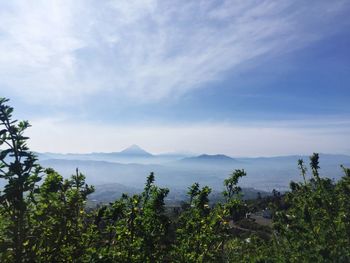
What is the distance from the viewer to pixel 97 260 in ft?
17.2

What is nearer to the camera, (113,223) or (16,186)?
(16,186)

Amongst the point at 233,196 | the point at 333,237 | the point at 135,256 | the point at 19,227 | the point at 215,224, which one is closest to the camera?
the point at 19,227

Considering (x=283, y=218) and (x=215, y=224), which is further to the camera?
(x=283, y=218)

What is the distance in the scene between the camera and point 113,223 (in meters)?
7.30

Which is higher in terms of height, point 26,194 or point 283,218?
point 26,194

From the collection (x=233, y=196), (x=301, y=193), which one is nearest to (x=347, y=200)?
(x=301, y=193)

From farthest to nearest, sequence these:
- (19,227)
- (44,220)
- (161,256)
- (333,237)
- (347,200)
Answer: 1. (347,200)
2. (333,237)
3. (161,256)
4. (44,220)
5. (19,227)

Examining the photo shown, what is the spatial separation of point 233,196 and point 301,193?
5.12 m

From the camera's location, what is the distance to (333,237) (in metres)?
11.4

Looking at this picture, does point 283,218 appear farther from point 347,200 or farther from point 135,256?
point 135,256

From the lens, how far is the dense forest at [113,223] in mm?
5031

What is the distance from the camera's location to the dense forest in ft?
16.5

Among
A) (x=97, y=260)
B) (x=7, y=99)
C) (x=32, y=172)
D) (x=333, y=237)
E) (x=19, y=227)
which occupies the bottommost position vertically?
(x=333, y=237)

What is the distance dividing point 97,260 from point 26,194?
1390 millimetres
